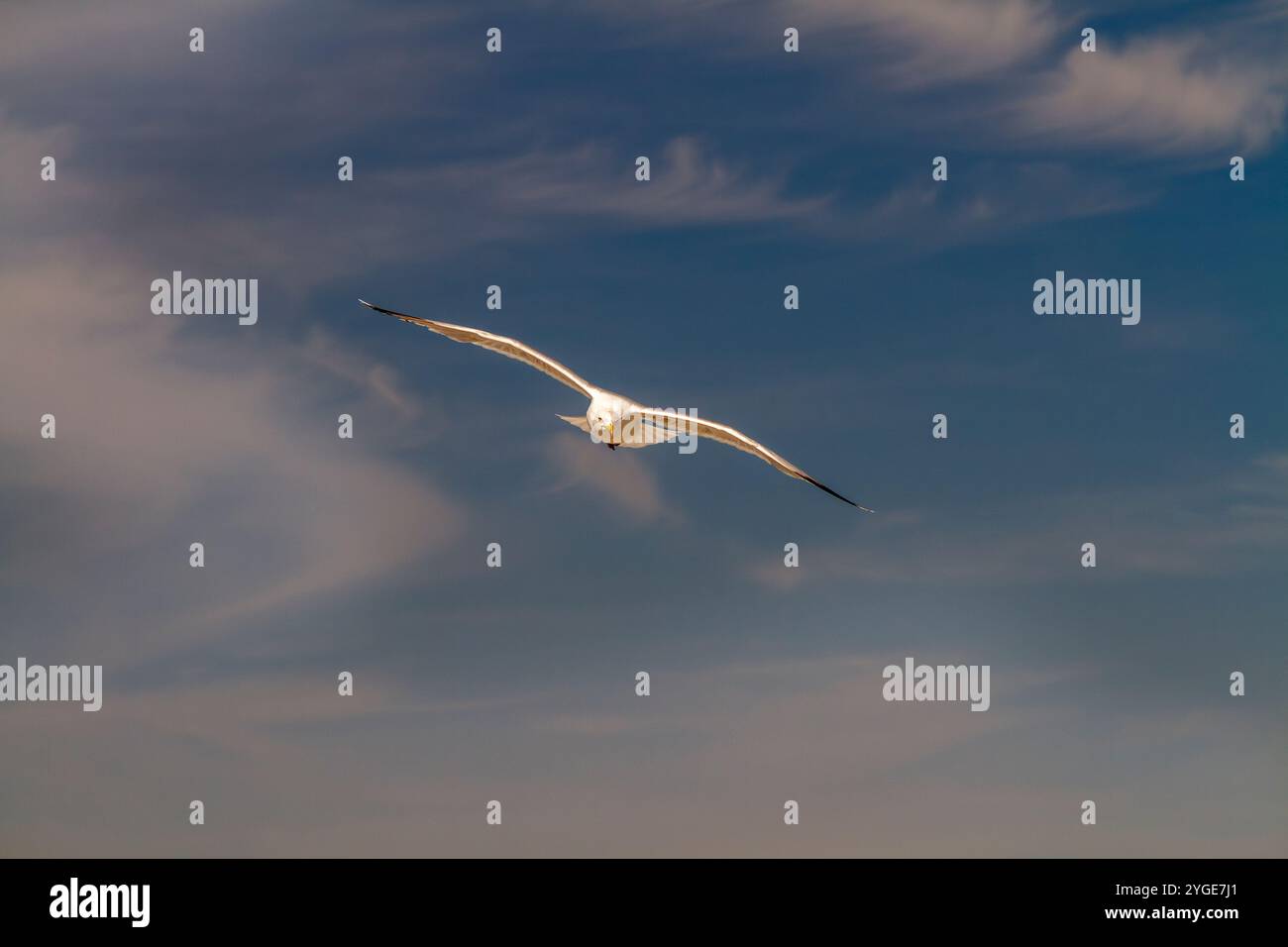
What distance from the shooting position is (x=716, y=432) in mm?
68688

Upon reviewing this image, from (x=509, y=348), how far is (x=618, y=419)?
9037 mm

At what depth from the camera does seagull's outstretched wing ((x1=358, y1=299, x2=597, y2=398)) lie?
6919 cm

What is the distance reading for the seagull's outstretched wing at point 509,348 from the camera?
6919 cm

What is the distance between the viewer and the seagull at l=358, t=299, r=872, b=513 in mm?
65750

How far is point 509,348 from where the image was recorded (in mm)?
71688

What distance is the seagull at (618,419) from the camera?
65.8 metres

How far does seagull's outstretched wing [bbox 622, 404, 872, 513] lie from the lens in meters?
65.6

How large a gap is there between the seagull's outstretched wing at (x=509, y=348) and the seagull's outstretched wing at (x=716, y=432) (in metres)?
3.83
